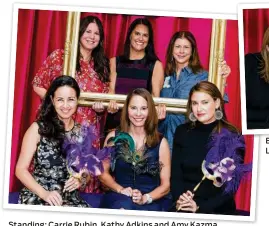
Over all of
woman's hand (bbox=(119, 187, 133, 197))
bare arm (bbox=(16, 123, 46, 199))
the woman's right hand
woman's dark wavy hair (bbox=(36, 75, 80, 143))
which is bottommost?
the woman's right hand

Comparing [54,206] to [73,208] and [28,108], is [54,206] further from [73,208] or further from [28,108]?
[28,108]

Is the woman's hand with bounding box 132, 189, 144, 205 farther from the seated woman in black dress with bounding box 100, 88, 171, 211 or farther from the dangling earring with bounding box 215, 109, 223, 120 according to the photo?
the dangling earring with bounding box 215, 109, 223, 120

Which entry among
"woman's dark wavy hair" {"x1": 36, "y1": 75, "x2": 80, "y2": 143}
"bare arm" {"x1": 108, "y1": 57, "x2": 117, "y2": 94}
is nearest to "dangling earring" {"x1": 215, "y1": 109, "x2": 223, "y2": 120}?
"bare arm" {"x1": 108, "y1": 57, "x2": 117, "y2": 94}

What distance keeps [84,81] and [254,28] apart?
0.71 m

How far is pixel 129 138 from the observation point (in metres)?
2.23

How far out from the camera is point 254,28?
2197 mm

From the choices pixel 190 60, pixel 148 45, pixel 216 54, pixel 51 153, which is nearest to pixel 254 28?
pixel 216 54

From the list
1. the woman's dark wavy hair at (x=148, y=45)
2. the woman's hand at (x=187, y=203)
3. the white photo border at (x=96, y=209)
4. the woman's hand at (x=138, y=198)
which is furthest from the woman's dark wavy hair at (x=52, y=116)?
the woman's hand at (x=187, y=203)

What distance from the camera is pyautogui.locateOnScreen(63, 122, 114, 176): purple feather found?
223 cm

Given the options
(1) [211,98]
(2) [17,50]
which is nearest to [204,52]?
(1) [211,98]

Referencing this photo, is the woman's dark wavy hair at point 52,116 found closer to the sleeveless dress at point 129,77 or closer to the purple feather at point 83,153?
the purple feather at point 83,153

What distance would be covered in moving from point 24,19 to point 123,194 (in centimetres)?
81

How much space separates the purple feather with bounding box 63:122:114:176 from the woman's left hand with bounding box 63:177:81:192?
0.03m

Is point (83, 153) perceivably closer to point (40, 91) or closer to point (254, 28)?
point (40, 91)
